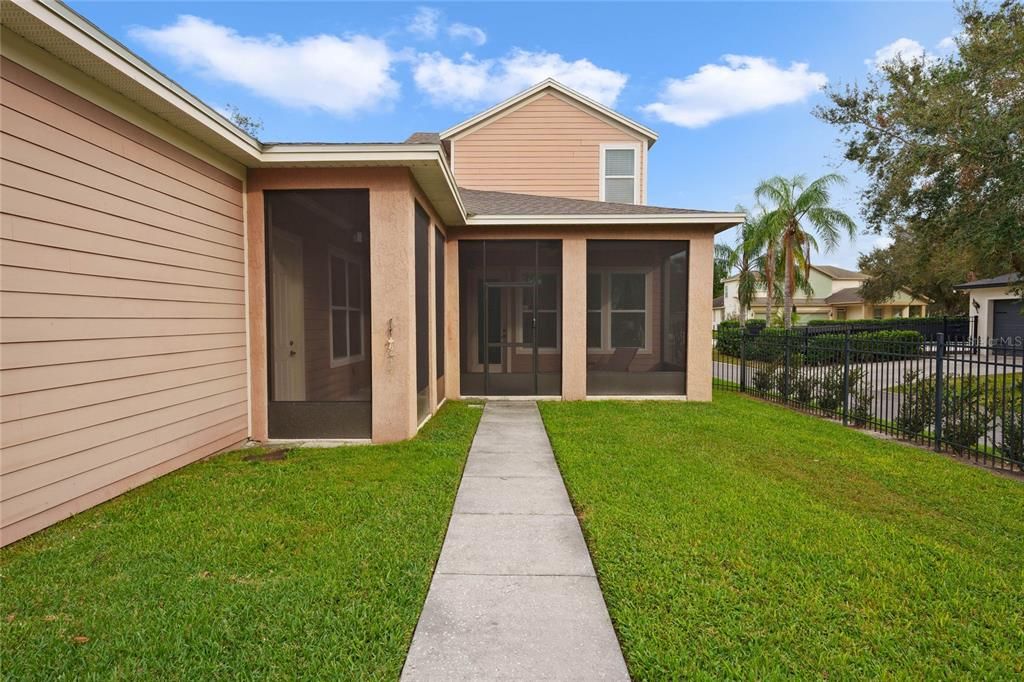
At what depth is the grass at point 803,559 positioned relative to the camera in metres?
2.19

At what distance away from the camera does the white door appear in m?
6.35

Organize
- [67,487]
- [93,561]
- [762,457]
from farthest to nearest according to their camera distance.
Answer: [762,457], [67,487], [93,561]

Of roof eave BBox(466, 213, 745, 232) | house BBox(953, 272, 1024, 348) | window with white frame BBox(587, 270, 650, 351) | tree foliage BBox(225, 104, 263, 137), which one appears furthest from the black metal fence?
tree foliage BBox(225, 104, 263, 137)

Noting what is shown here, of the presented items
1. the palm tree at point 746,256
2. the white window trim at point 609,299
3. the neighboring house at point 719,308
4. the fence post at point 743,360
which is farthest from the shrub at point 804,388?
the neighboring house at point 719,308

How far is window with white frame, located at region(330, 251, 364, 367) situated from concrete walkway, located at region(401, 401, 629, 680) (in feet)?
14.5

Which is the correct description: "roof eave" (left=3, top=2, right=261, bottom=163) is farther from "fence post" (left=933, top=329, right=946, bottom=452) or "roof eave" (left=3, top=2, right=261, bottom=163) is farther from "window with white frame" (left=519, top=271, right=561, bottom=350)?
"fence post" (left=933, top=329, right=946, bottom=452)

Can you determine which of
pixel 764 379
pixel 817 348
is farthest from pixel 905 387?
pixel 764 379

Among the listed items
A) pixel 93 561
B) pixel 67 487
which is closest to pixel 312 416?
pixel 67 487

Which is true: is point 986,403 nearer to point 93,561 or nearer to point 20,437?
point 93,561

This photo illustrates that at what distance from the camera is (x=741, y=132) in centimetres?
1520

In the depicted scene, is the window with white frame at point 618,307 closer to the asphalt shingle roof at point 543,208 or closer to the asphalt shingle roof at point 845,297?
the asphalt shingle roof at point 543,208

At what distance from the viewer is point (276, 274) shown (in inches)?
254

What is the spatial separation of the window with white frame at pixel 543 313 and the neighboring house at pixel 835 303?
3155 centimetres

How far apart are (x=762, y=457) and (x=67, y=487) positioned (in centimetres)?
617
